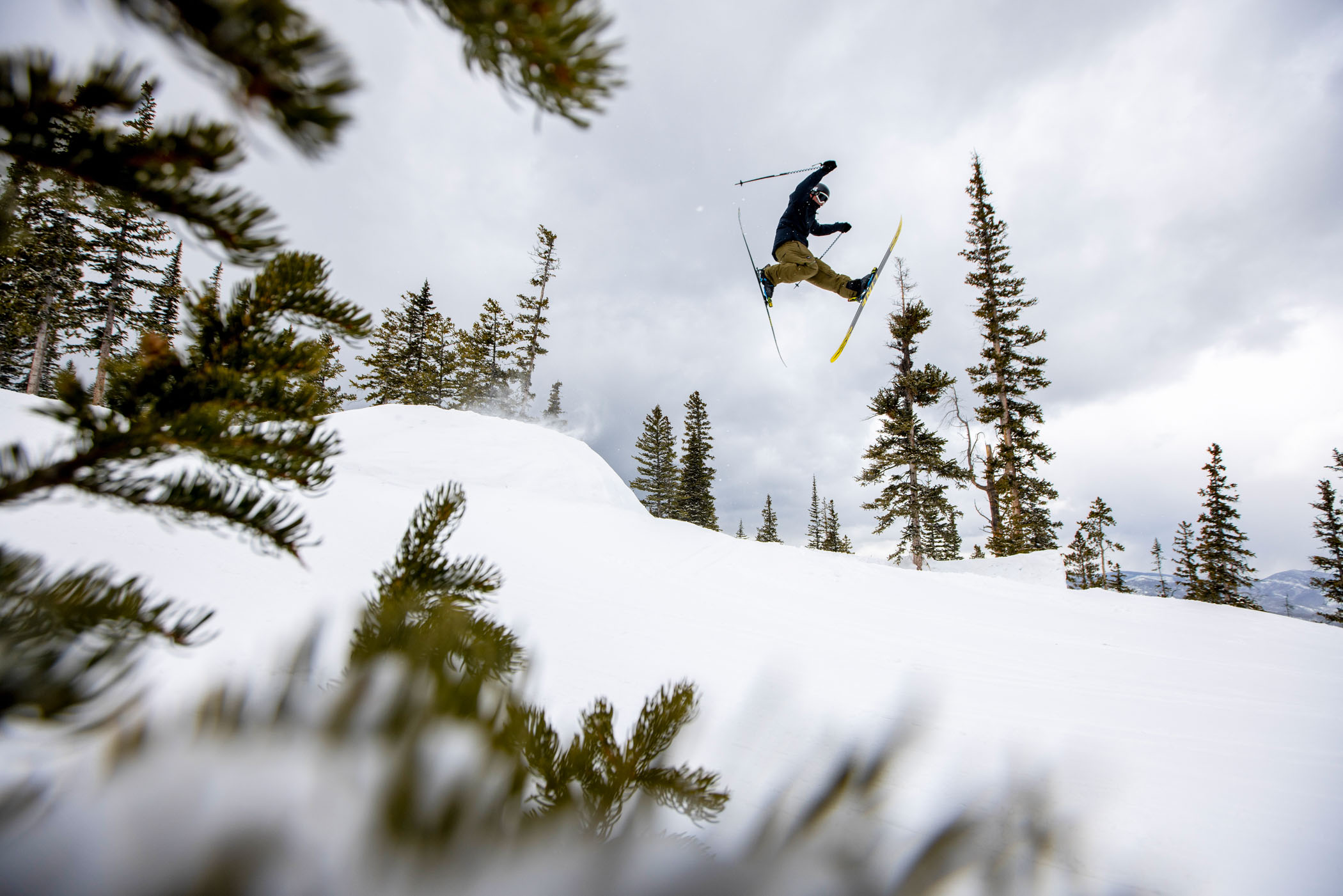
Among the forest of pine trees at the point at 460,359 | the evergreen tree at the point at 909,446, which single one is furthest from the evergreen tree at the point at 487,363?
the evergreen tree at the point at 909,446

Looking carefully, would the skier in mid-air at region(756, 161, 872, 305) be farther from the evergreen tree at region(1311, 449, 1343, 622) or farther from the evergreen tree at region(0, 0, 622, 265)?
the evergreen tree at region(1311, 449, 1343, 622)

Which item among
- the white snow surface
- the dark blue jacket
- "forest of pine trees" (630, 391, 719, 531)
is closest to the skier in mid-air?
the dark blue jacket

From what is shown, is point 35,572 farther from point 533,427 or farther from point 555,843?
point 533,427

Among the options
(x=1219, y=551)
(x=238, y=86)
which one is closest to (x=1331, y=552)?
(x=1219, y=551)

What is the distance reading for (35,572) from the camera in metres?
0.73

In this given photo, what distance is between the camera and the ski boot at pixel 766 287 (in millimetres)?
8500

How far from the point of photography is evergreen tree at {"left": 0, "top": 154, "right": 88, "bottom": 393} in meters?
0.86

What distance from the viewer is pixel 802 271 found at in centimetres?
759

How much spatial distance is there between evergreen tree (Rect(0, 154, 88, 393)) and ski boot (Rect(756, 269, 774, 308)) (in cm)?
795

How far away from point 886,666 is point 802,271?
6083mm

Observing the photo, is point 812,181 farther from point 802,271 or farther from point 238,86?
point 238,86

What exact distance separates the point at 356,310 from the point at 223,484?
42 centimetres

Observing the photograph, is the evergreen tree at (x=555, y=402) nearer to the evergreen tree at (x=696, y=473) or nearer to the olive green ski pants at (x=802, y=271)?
the evergreen tree at (x=696, y=473)

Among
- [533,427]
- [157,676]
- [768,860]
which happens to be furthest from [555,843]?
[533,427]
